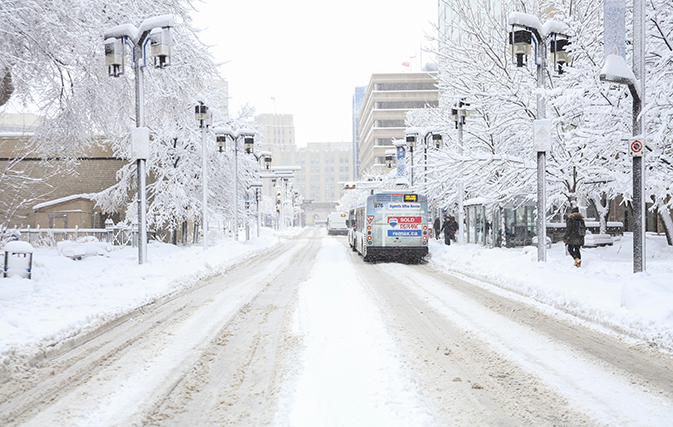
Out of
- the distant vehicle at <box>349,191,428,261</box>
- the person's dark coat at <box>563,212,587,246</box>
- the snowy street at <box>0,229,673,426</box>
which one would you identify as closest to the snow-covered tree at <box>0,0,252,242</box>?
the snowy street at <box>0,229,673,426</box>

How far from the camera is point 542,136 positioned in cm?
1377

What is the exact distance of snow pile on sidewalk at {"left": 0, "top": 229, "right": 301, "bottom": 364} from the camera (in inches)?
263

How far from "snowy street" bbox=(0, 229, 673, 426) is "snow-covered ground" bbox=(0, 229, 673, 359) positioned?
0.37 m

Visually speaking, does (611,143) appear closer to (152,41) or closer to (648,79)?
(648,79)

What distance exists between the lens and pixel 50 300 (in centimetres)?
883

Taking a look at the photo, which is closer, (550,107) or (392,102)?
(550,107)

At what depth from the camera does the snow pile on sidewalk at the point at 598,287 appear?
7.22m

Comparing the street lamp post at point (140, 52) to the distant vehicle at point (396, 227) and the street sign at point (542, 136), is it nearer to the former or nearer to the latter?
the distant vehicle at point (396, 227)

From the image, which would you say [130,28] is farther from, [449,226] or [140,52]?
[449,226]

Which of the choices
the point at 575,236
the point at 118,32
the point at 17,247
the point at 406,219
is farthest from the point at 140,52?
the point at 575,236

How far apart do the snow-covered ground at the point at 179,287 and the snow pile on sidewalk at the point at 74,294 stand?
1 centimetres

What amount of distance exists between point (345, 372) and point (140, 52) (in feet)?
40.2

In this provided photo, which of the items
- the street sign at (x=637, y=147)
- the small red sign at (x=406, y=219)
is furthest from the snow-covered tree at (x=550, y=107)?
the street sign at (x=637, y=147)

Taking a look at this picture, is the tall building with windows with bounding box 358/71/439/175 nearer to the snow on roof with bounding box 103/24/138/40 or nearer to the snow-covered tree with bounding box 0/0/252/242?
the snow-covered tree with bounding box 0/0/252/242
